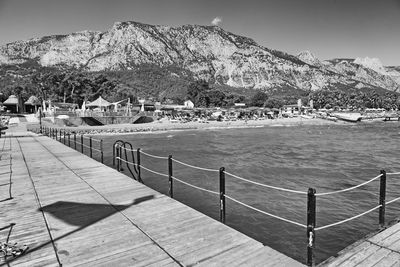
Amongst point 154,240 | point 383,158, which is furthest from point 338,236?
point 383,158

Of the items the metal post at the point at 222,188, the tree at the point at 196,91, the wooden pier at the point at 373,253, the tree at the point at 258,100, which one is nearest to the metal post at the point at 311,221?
the wooden pier at the point at 373,253

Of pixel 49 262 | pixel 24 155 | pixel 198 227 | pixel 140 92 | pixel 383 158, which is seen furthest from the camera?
pixel 140 92

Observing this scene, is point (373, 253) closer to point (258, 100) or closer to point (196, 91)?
point (196, 91)

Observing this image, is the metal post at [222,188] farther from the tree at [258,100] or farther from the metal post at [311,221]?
the tree at [258,100]

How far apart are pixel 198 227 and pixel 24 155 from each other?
14.0 metres

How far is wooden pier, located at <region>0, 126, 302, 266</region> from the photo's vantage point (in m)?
4.43

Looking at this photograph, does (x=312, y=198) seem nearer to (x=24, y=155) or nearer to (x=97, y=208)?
(x=97, y=208)

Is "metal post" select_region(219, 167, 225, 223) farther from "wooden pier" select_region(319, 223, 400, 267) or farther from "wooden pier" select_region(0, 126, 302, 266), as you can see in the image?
"wooden pier" select_region(319, 223, 400, 267)

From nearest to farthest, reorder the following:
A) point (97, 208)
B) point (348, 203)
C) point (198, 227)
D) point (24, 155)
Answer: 1. point (198, 227)
2. point (97, 208)
3. point (348, 203)
4. point (24, 155)

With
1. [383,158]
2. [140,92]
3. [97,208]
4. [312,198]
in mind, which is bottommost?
[383,158]

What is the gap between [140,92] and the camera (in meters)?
162

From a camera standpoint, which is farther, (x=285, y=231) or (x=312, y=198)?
(x=285, y=231)

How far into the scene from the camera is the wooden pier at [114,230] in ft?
14.5

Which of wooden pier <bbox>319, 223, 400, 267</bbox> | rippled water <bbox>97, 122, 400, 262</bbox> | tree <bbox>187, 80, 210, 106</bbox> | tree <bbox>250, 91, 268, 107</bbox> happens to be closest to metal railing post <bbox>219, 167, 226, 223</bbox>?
rippled water <bbox>97, 122, 400, 262</bbox>
